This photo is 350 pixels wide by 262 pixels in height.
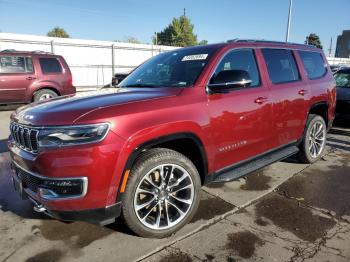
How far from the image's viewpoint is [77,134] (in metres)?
2.72

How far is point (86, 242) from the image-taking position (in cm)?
324

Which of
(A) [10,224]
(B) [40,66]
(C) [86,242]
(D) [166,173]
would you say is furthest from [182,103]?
(B) [40,66]

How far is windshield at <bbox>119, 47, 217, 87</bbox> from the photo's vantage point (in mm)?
3752

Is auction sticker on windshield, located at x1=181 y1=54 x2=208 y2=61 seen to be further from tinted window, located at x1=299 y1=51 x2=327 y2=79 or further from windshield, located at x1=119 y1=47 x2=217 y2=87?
tinted window, located at x1=299 y1=51 x2=327 y2=79

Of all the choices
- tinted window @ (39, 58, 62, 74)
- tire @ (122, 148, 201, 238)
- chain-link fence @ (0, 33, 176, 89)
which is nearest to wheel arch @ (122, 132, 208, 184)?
tire @ (122, 148, 201, 238)

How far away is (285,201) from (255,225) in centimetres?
A: 81

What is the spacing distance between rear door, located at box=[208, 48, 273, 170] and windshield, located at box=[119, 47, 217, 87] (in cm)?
23

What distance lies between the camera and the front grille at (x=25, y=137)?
114 inches

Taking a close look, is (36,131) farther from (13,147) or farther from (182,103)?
(182,103)

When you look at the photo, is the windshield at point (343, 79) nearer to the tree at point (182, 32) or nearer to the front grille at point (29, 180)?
the front grille at point (29, 180)

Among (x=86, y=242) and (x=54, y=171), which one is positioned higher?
(x=54, y=171)

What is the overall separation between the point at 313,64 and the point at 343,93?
2.85 meters

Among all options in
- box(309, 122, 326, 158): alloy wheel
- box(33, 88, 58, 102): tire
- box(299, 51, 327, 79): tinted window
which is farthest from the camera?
box(33, 88, 58, 102): tire

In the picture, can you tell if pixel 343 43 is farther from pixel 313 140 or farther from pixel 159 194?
pixel 159 194
